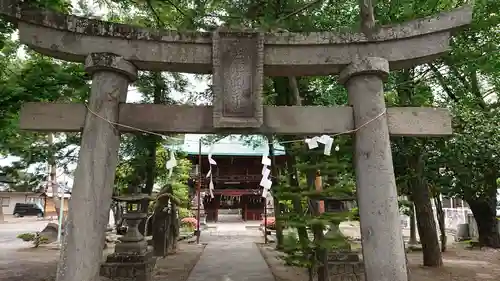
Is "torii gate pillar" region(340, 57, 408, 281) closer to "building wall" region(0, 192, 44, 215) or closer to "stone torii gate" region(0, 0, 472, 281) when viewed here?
"stone torii gate" region(0, 0, 472, 281)

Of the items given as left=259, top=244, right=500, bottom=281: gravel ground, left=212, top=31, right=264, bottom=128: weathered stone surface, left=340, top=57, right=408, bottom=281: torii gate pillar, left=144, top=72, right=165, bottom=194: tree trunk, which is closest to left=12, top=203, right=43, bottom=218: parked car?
left=144, top=72, right=165, bottom=194: tree trunk

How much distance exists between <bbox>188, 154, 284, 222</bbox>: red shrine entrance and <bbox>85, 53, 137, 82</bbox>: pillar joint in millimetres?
22314

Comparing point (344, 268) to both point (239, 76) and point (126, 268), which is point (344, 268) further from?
point (239, 76)

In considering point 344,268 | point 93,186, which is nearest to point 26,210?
point 344,268

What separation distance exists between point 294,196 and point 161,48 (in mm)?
2885

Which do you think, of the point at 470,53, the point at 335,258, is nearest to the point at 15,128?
the point at 335,258

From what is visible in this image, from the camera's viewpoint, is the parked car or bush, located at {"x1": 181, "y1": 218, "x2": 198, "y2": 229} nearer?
bush, located at {"x1": 181, "y1": 218, "x2": 198, "y2": 229}

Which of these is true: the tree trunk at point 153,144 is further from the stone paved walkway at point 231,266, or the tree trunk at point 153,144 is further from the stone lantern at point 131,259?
the stone paved walkway at point 231,266

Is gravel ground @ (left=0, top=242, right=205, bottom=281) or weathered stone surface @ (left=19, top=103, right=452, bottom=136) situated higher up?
weathered stone surface @ (left=19, top=103, right=452, bottom=136)

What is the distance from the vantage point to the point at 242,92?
513 centimetres

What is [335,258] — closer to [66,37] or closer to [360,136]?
[360,136]

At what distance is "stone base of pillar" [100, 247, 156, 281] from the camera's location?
9039 millimetres

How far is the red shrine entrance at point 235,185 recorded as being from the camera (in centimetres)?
2939

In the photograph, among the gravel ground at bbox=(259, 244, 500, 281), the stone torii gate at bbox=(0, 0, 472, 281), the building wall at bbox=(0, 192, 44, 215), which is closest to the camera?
the stone torii gate at bbox=(0, 0, 472, 281)
